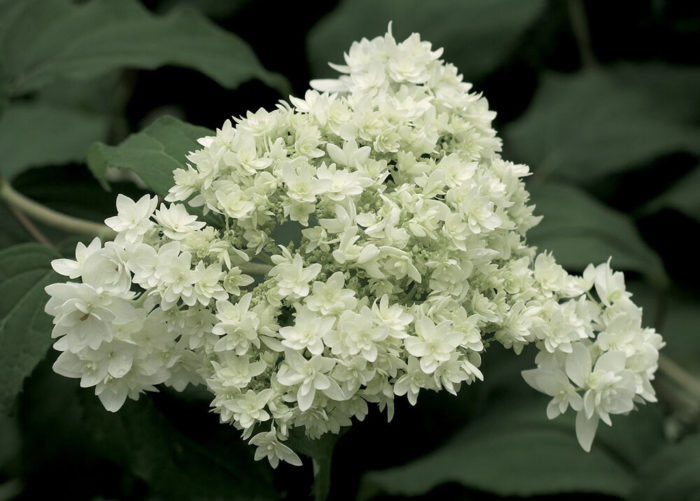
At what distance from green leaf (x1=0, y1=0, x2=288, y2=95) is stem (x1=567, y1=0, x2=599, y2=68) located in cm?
144

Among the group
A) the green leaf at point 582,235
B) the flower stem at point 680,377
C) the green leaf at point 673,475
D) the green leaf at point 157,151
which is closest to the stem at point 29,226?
the green leaf at point 157,151

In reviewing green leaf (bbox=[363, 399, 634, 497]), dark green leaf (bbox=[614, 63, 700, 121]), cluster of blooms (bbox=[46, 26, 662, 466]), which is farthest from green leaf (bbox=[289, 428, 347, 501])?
dark green leaf (bbox=[614, 63, 700, 121])

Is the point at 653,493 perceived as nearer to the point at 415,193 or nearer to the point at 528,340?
the point at 528,340

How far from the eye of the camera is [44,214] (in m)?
1.64

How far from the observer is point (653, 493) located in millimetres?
1819

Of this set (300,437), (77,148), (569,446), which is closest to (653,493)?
(569,446)

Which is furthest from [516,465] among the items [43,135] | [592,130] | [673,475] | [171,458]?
[43,135]

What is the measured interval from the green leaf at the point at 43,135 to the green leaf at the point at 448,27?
681mm

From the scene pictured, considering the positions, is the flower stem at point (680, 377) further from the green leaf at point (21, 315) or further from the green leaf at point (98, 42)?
the green leaf at point (21, 315)

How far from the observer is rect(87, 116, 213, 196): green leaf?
1.19 meters

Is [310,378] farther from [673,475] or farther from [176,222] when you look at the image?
[673,475]

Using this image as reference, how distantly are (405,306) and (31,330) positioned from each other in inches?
23.8

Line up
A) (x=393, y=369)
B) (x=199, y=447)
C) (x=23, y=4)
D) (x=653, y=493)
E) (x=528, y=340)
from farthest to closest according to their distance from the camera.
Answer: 1. (x=23, y=4)
2. (x=653, y=493)
3. (x=199, y=447)
4. (x=528, y=340)
5. (x=393, y=369)

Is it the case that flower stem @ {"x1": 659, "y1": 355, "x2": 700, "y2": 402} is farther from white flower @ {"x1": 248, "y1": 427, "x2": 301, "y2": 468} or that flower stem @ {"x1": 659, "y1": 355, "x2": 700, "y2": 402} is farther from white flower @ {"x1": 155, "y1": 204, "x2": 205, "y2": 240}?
white flower @ {"x1": 155, "y1": 204, "x2": 205, "y2": 240}
